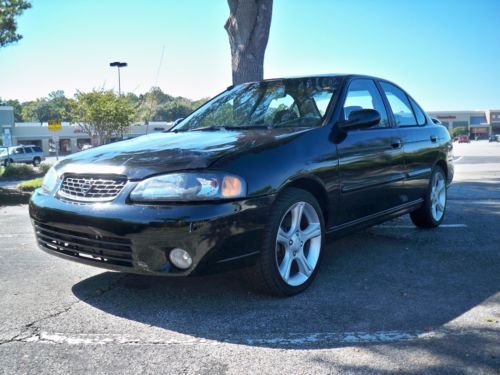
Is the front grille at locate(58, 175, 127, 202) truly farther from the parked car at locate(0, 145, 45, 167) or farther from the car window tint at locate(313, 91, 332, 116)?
the parked car at locate(0, 145, 45, 167)

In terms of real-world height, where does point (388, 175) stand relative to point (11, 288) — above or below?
above

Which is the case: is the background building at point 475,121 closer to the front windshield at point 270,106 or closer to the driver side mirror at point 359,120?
the front windshield at point 270,106

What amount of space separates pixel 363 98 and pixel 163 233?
8.40 feet

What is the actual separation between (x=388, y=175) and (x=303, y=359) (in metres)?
2.49

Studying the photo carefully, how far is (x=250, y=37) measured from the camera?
34.2 ft

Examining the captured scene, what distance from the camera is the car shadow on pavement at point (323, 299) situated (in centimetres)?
309

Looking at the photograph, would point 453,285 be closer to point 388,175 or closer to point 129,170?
point 388,175

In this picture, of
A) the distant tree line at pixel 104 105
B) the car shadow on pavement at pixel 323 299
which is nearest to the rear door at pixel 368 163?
the car shadow on pavement at pixel 323 299

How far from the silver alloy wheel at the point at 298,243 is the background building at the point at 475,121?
10852 cm

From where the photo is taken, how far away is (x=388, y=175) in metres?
4.73

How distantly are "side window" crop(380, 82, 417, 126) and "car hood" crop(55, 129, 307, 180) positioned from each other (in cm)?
174

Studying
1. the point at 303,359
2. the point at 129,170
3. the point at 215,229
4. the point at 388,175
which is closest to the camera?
the point at 303,359

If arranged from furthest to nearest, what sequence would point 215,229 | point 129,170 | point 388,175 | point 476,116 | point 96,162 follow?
point 476,116 → point 388,175 → point 96,162 → point 129,170 → point 215,229

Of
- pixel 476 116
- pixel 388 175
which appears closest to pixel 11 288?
pixel 388 175
